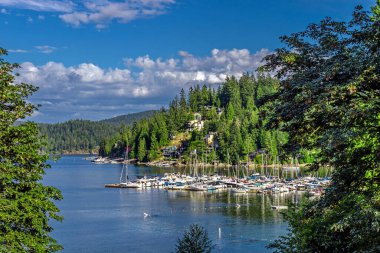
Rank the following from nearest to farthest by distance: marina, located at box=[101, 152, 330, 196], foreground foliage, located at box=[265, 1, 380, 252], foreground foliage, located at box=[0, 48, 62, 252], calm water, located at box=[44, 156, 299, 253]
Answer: foreground foliage, located at box=[265, 1, 380, 252] < foreground foliage, located at box=[0, 48, 62, 252] < calm water, located at box=[44, 156, 299, 253] < marina, located at box=[101, 152, 330, 196]

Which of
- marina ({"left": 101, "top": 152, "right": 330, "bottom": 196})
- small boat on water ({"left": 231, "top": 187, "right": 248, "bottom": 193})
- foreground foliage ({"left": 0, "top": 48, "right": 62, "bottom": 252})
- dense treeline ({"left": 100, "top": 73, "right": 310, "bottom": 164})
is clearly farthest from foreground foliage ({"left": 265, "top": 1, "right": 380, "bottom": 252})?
dense treeline ({"left": 100, "top": 73, "right": 310, "bottom": 164})

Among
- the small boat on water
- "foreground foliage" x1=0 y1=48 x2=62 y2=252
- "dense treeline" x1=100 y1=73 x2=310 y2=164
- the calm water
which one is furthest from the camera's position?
"dense treeline" x1=100 y1=73 x2=310 y2=164

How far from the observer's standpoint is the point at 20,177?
683 inches

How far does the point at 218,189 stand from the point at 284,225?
132ft

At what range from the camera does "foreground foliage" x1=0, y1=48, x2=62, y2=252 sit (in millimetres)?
16281

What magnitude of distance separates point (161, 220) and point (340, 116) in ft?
181

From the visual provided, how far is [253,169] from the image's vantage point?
13938 centimetres

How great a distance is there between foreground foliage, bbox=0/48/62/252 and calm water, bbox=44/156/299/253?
29896mm

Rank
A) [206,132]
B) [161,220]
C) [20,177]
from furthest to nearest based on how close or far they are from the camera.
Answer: [206,132] < [161,220] < [20,177]

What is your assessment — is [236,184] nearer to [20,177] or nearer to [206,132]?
[206,132]

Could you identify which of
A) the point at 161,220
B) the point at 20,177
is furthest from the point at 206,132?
the point at 20,177

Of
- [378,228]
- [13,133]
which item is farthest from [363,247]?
[13,133]

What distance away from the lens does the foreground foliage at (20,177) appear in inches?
641

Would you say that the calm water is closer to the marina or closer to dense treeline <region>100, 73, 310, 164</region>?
the marina
